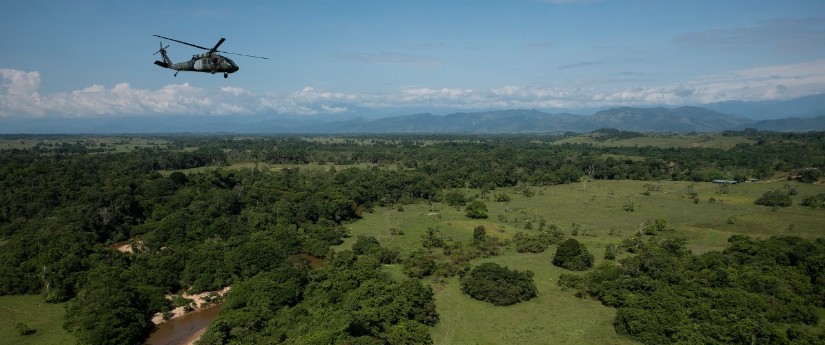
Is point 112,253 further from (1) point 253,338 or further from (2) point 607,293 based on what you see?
(2) point 607,293

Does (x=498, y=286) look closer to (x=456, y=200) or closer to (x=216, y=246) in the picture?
(x=216, y=246)

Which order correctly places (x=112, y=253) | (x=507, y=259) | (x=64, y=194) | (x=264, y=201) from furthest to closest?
(x=264, y=201)
(x=64, y=194)
(x=507, y=259)
(x=112, y=253)

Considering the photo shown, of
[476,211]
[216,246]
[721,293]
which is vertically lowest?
[476,211]

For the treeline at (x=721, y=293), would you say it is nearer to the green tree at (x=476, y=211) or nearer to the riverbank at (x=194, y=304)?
the green tree at (x=476, y=211)

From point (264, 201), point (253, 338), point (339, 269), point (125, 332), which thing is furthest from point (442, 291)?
point (264, 201)

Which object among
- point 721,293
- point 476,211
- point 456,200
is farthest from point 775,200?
point 721,293

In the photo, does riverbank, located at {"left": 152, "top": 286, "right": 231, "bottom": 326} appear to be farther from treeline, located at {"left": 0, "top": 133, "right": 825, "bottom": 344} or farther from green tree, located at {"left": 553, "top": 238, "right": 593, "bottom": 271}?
green tree, located at {"left": 553, "top": 238, "right": 593, "bottom": 271}

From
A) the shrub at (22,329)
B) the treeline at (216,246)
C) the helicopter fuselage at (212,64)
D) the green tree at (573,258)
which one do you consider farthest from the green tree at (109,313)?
the green tree at (573,258)
